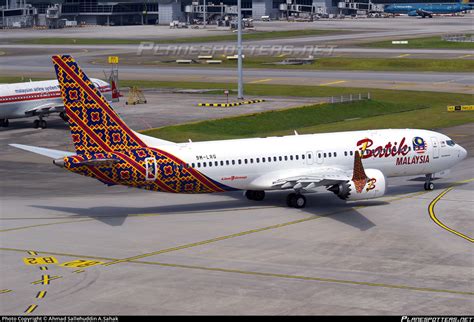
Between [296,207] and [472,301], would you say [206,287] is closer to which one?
[472,301]

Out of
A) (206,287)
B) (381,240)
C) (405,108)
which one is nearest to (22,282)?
(206,287)

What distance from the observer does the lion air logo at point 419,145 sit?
203 ft

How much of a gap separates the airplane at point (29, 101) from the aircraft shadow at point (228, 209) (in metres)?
40.5

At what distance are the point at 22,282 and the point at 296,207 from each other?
21.8 metres

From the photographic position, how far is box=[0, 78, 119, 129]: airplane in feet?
321

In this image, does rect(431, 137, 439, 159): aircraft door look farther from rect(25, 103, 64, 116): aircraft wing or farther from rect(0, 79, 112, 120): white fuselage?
rect(0, 79, 112, 120): white fuselage

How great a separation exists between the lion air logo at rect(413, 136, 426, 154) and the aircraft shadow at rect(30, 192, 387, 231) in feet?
16.1

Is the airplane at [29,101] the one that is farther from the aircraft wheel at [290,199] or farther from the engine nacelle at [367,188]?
the engine nacelle at [367,188]

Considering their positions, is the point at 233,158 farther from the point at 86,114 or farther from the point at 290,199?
the point at 86,114

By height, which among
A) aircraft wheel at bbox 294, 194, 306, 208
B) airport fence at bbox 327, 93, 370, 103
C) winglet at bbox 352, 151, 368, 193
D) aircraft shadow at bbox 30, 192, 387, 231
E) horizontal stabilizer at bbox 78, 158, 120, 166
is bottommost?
airport fence at bbox 327, 93, 370, 103

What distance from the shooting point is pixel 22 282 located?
41.6 metres

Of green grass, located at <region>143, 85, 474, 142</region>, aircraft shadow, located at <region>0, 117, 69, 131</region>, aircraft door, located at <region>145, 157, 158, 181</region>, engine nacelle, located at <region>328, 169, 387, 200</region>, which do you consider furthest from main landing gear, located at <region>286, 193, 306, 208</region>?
aircraft shadow, located at <region>0, 117, 69, 131</region>

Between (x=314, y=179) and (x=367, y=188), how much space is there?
3.36 meters

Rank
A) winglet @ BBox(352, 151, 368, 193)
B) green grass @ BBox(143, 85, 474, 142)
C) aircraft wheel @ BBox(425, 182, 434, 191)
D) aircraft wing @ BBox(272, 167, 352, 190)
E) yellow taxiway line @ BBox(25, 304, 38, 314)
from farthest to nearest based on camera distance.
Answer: green grass @ BBox(143, 85, 474, 142)
aircraft wheel @ BBox(425, 182, 434, 191)
aircraft wing @ BBox(272, 167, 352, 190)
winglet @ BBox(352, 151, 368, 193)
yellow taxiway line @ BBox(25, 304, 38, 314)
